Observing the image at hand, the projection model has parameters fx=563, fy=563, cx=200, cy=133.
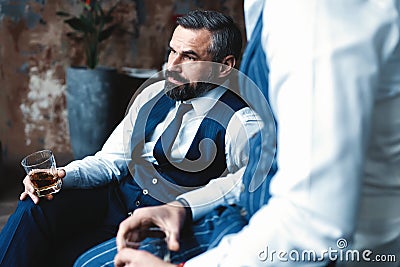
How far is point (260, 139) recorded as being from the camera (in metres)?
0.93

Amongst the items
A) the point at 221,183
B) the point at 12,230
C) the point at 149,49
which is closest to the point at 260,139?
the point at 221,183

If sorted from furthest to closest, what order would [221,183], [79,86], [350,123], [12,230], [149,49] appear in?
1. [149,49]
2. [79,86]
3. [12,230]
4. [221,183]
5. [350,123]

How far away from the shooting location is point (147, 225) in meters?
0.91

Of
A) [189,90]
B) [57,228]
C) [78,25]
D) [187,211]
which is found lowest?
[57,228]

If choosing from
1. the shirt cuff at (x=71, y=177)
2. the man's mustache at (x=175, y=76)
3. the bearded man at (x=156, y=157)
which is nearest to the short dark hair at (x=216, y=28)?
the bearded man at (x=156, y=157)

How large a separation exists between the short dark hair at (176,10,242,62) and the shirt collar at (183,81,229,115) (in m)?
0.10

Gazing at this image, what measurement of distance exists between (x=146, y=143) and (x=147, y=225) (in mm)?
636

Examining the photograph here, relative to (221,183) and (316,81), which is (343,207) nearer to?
(316,81)

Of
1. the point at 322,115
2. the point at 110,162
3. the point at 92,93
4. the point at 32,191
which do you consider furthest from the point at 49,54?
the point at 322,115

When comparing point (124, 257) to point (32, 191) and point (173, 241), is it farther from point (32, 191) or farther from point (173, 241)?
point (32, 191)

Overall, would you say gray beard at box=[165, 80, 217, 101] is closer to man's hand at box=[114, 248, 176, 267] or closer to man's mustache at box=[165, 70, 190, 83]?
man's mustache at box=[165, 70, 190, 83]

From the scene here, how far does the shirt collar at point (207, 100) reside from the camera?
1.46 metres

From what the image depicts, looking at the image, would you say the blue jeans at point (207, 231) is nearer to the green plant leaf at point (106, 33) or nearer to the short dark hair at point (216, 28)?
the short dark hair at point (216, 28)

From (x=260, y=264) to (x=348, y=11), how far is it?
0.36m
